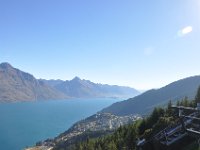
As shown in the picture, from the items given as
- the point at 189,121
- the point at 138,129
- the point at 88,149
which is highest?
the point at 189,121

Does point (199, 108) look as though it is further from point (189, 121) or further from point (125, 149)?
point (125, 149)

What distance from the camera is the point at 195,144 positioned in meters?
17.8

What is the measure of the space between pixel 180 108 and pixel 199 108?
49.9 inches

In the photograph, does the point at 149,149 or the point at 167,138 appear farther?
the point at 149,149

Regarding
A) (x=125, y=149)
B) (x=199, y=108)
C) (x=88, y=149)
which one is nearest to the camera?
(x=199, y=108)

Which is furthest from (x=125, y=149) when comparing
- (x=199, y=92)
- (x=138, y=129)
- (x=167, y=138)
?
(x=167, y=138)

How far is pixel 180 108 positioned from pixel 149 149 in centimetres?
773

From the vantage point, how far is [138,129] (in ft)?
216

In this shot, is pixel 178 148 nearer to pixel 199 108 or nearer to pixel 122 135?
pixel 199 108

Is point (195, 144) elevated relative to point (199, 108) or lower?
lower

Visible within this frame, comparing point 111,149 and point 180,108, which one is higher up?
point 180,108

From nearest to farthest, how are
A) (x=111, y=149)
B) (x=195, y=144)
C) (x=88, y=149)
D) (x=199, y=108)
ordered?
(x=199, y=108)
(x=195, y=144)
(x=111, y=149)
(x=88, y=149)

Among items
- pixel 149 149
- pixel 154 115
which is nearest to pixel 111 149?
pixel 154 115

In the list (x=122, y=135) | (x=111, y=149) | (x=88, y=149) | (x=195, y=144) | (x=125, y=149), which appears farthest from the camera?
(x=88, y=149)
